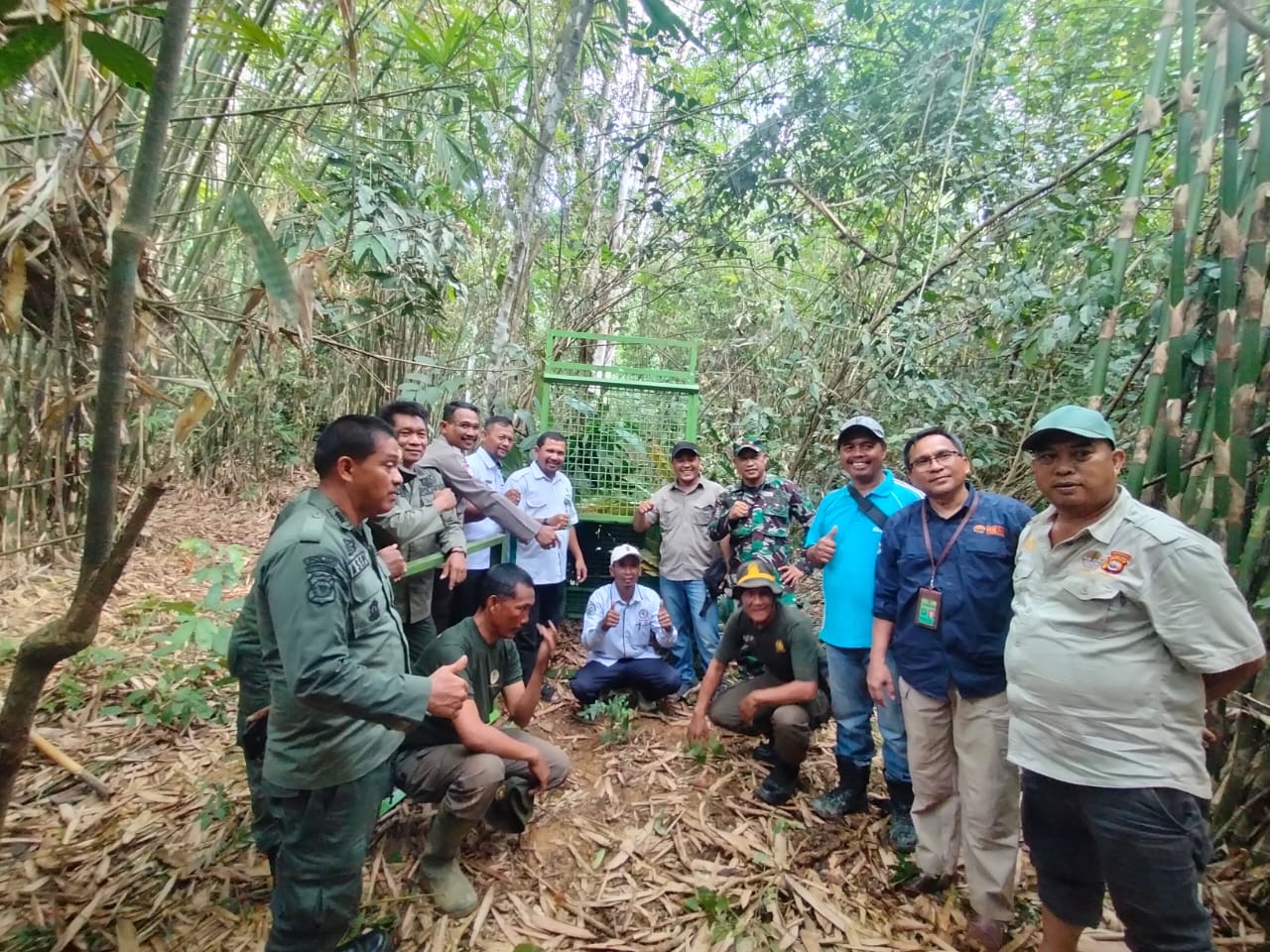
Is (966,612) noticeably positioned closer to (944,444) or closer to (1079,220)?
(944,444)

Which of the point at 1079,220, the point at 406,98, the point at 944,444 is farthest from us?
the point at 406,98

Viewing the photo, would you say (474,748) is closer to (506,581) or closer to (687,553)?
(506,581)

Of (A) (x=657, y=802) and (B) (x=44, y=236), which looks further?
(A) (x=657, y=802)

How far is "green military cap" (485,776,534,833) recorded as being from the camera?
262 centimetres

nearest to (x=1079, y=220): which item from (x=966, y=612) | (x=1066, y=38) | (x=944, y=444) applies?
(x=1066, y=38)

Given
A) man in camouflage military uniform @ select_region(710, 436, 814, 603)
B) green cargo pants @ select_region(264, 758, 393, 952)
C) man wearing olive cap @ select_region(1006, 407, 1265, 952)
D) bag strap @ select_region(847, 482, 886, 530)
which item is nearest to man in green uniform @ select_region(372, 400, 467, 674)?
green cargo pants @ select_region(264, 758, 393, 952)

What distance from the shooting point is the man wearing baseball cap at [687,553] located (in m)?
4.24

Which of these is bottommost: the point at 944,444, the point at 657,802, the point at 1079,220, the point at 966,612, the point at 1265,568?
the point at 657,802

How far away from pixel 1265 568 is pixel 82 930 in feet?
13.1

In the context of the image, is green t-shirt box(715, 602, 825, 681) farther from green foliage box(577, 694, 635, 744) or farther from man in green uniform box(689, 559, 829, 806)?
green foliage box(577, 694, 635, 744)

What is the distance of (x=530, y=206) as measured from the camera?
4262 millimetres

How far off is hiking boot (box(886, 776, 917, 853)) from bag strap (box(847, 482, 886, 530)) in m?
1.11

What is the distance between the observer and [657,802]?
3115 millimetres

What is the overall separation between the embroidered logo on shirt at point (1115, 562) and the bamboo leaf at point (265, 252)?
6.91 ft
